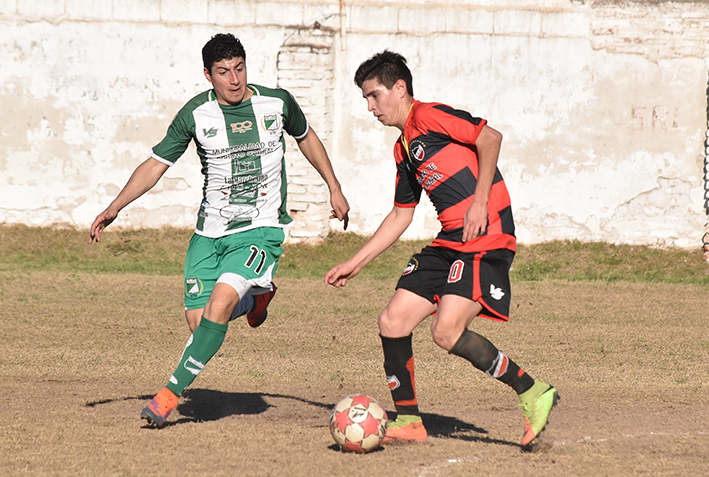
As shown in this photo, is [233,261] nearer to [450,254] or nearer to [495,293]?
[450,254]

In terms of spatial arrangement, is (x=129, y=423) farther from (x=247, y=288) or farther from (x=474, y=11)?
(x=474, y=11)

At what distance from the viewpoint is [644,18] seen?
41.2 ft

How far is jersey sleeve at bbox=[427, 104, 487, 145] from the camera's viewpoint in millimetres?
4281

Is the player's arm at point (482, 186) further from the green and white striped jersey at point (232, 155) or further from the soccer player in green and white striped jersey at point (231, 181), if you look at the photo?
the green and white striped jersey at point (232, 155)

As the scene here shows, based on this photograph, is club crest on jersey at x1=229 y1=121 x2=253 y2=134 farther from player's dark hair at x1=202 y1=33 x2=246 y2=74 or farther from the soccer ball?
the soccer ball

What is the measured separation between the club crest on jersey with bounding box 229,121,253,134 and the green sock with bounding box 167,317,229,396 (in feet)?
4.44

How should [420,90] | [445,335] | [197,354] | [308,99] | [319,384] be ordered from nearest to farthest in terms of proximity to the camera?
[445,335] → [197,354] → [319,384] → [308,99] → [420,90]

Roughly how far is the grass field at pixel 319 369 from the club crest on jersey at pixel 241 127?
78.5 inches

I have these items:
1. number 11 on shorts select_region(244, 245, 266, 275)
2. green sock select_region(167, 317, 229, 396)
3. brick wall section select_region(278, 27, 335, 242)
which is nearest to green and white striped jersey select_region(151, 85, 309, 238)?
number 11 on shorts select_region(244, 245, 266, 275)

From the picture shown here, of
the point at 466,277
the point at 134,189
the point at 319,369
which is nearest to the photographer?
the point at 466,277

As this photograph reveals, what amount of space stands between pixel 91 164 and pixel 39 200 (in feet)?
3.65

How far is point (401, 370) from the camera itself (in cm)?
446

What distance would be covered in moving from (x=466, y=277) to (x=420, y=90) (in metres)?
9.00

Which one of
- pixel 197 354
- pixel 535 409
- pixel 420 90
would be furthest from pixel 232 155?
pixel 420 90
